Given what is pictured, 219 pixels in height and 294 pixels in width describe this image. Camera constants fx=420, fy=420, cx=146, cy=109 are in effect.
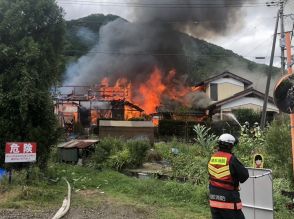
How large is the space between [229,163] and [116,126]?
1897 centimetres

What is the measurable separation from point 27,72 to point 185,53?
106 ft

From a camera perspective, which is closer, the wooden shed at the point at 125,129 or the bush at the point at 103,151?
the bush at the point at 103,151

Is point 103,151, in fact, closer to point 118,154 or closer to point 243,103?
point 118,154

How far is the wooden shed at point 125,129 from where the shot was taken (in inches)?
949

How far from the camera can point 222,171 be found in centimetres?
573

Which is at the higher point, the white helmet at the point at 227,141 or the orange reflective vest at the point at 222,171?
the white helmet at the point at 227,141

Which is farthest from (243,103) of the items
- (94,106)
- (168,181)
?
(168,181)

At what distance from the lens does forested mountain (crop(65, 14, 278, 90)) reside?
137 ft

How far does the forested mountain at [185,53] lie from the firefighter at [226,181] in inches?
1355

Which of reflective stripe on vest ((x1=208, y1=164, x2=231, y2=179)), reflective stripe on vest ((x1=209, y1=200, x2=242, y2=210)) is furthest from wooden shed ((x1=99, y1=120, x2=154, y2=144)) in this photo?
reflective stripe on vest ((x1=209, y1=200, x2=242, y2=210))

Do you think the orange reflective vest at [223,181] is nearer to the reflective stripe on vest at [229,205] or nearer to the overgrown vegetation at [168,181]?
the reflective stripe on vest at [229,205]

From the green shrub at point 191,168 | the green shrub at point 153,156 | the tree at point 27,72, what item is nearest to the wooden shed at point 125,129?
the green shrub at point 153,156

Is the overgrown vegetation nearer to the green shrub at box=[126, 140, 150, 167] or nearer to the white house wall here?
the green shrub at box=[126, 140, 150, 167]

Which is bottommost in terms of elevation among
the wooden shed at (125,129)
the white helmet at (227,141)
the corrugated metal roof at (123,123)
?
the white helmet at (227,141)
